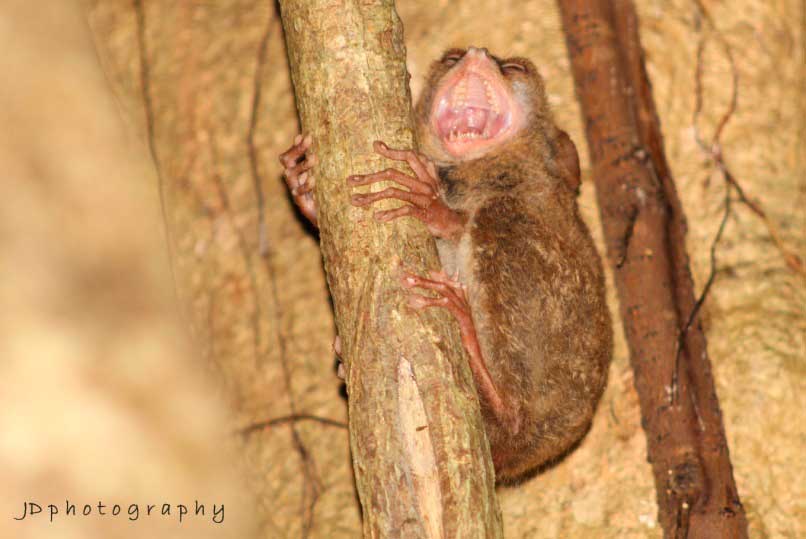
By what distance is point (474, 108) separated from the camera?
13.7 ft

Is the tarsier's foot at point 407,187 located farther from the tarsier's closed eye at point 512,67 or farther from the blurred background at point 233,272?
the blurred background at point 233,272

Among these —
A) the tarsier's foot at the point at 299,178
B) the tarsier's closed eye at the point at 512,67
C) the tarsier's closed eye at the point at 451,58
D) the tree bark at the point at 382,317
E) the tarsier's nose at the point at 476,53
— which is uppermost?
the tarsier's closed eye at the point at 451,58

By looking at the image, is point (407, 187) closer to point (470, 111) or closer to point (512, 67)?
point (470, 111)

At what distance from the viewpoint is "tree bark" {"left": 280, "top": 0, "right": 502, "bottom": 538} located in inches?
101

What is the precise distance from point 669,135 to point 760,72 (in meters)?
0.55

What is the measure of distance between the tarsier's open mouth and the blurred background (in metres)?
0.71

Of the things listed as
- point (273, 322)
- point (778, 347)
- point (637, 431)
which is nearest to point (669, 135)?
point (778, 347)

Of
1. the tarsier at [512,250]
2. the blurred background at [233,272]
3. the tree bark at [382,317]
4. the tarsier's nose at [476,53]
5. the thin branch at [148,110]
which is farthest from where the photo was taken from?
the thin branch at [148,110]

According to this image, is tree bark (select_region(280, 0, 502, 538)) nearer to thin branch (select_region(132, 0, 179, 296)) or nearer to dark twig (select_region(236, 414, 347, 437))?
dark twig (select_region(236, 414, 347, 437))

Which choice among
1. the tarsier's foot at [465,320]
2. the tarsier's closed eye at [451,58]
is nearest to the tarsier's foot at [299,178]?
the tarsier's foot at [465,320]

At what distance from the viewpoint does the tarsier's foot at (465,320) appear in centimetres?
271

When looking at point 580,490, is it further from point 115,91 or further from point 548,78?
point 115,91

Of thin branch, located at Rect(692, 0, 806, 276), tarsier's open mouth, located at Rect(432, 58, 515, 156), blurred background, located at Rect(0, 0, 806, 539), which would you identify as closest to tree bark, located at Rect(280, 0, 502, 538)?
tarsier's open mouth, located at Rect(432, 58, 515, 156)

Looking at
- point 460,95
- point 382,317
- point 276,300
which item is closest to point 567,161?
point 460,95
